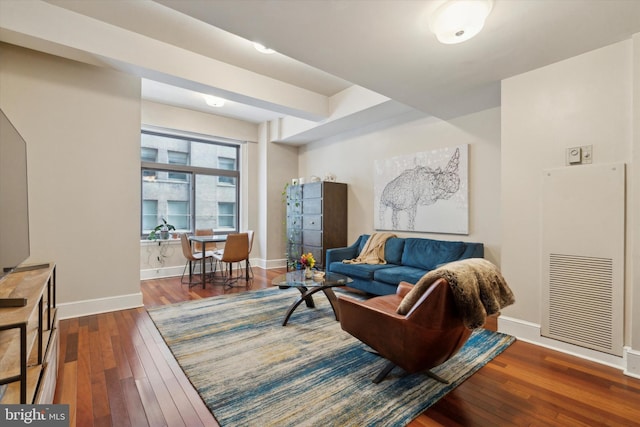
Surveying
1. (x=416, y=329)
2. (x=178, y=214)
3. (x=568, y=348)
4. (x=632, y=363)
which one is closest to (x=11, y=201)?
(x=416, y=329)

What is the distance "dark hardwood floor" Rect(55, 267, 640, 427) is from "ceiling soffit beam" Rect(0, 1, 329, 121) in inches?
113

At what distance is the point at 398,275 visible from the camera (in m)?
3.59

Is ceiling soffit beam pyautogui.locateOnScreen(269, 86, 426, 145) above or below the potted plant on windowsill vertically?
above

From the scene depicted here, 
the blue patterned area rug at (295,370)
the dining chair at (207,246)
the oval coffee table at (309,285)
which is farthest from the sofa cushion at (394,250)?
the dining chair at (207,246)

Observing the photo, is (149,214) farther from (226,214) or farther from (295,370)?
(295,370)

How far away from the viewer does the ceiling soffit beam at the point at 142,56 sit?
105 inches

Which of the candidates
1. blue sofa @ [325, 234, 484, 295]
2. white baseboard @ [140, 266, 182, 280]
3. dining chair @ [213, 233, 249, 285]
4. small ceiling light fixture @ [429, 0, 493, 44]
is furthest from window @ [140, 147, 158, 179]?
small ceiling light fixture @ [429, 0, 493, 44]

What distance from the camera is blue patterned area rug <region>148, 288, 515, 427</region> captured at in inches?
68.6

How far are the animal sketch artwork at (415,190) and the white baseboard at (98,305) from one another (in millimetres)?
3749

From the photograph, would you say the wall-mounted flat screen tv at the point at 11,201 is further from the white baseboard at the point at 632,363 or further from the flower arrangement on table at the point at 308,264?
the white baseboard at the point at 632,363

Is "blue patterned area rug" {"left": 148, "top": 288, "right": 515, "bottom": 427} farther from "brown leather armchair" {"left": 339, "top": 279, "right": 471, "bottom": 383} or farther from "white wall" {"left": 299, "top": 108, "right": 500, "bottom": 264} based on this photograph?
"white wall" {"left": 299, "top": 108, "right": 500, "bottom": 264}

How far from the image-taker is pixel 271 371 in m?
2.19

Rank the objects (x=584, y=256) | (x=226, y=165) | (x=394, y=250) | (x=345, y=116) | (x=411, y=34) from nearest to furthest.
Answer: (x=411, y=34) → (x=584, y=256) → (x=394, y=250) → (x=345, y=116) → (x=226, y=165)

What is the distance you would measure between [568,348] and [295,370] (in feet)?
7.77
